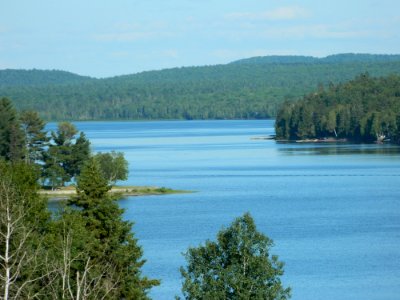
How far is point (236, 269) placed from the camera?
23906mm

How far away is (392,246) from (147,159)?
77228 mm

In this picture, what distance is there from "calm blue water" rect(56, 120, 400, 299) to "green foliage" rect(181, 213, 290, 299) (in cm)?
1404

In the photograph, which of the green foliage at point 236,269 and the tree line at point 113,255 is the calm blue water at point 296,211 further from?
the green foliage at point 236,269

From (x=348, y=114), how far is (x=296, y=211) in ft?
313

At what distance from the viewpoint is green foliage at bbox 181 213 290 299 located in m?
23.4

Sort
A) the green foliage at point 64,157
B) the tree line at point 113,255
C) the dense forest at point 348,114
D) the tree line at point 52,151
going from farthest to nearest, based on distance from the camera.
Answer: the dense forest at point 348,114
the tree line at point 52,151
the green foliage at point 64,157
the tree line at point 113,255

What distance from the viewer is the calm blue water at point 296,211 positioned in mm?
43062

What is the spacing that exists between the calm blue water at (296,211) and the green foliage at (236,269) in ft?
46.1

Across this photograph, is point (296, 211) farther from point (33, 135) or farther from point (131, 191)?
point (33, 135)

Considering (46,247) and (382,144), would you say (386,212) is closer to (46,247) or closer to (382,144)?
(46,247)

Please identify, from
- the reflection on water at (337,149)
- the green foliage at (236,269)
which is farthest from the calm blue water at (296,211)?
the green foliage at (236,269)

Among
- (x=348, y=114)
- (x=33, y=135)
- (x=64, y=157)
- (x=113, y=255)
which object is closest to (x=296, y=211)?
(x=64, y=157)

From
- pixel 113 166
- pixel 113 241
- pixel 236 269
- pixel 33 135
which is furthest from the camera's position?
pixel 33 135

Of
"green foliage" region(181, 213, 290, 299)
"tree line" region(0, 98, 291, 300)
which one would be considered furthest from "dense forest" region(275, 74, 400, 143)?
"green foliage" region(181, 213, 290, 299)
